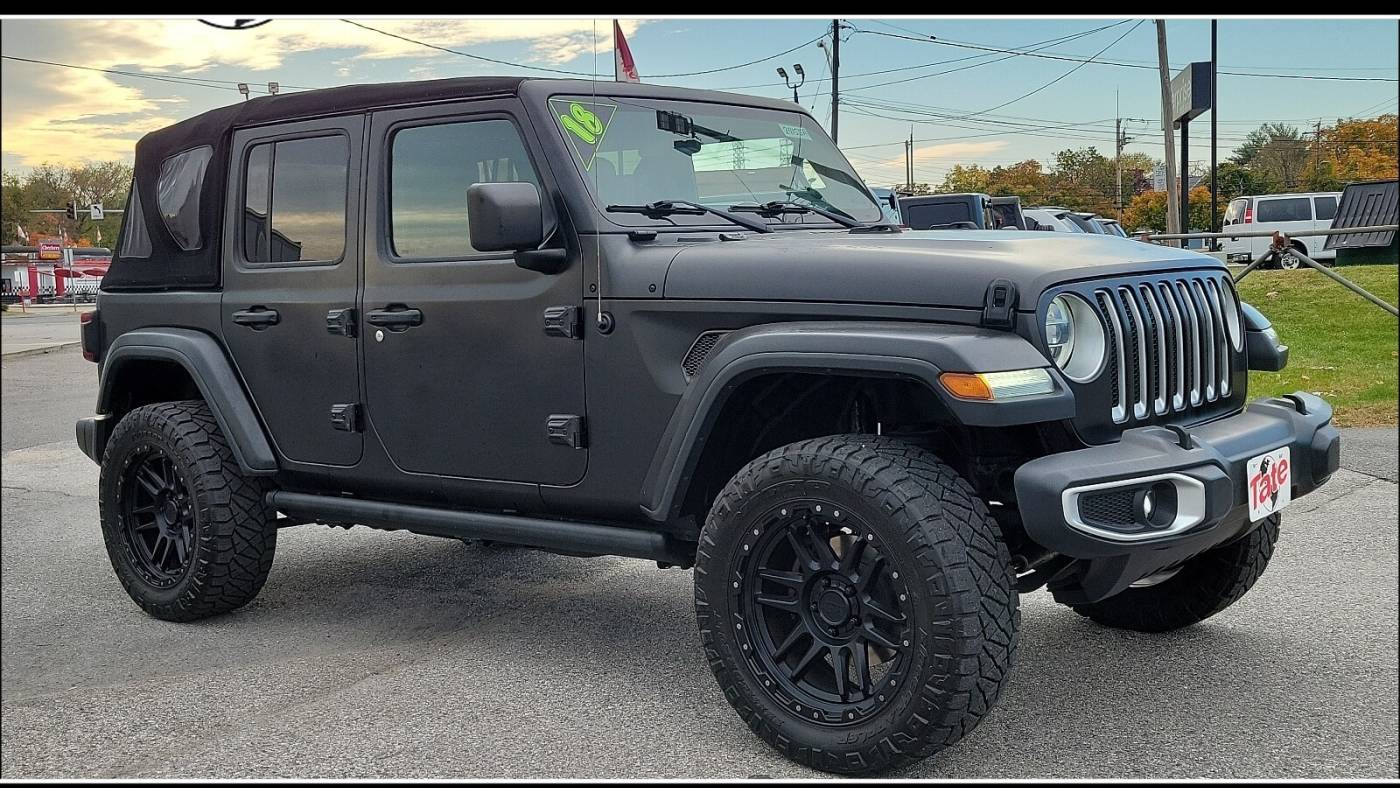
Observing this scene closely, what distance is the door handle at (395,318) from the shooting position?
4270mm

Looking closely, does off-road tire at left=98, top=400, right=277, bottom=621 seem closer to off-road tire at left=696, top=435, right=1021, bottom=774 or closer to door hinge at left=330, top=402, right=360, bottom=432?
door hinge at left=330, top=402, right=360, bottom=432

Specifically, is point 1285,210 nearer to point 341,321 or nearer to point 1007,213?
point 1007,213

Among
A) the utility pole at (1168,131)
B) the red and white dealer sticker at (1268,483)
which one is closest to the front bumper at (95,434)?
the red and white dealer sticker at (1268,483)

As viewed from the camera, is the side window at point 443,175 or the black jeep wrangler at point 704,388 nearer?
the black jeep wrangler at point 704,388

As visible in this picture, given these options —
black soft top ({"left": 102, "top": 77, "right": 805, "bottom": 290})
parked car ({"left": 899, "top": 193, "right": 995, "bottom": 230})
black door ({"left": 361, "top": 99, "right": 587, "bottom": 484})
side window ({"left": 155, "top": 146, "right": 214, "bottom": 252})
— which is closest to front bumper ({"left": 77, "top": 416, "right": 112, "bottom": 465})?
black soft top ({"left": 102, "top": 77, "right": 805, "bottom": 290})

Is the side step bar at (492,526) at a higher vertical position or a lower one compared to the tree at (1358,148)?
lower

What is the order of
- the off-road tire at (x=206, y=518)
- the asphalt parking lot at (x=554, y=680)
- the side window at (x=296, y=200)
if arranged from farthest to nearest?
the off-road tire at (x=206, y=518) < the side window at (x=296, y=200) < the asphalt parking lot at (x=554, y=680)

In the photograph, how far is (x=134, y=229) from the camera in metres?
5.42

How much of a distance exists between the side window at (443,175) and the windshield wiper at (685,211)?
1.20ft

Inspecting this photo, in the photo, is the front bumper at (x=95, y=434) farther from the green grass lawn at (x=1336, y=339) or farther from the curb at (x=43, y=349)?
the curb at (x=43, y=349)

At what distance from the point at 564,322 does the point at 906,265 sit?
1.11m

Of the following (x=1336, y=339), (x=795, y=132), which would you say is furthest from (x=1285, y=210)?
(x=795, y=132)

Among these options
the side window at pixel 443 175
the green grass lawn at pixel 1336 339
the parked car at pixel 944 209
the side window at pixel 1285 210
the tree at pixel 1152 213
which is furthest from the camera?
the tree at pixel 1152 213

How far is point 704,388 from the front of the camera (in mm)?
3504
